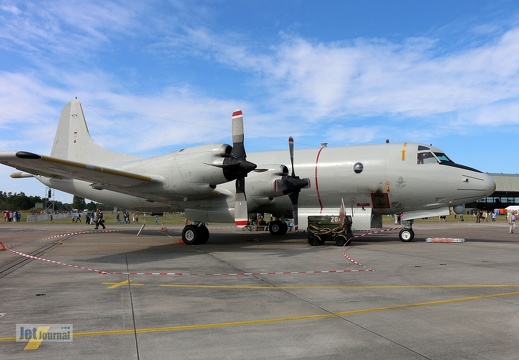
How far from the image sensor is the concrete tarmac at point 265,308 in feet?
15.6

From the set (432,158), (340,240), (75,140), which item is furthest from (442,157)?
(75,140)

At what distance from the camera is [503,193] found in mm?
88188

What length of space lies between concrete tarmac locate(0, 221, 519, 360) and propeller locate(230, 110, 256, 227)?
3293 millimetres

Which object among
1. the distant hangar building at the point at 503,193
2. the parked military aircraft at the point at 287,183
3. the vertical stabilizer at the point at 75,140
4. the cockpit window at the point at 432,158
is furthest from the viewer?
the distant hangar building at the point at 503,193

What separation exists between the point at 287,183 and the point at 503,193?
3475 inches

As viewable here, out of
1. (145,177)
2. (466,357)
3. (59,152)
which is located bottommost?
(466,357)

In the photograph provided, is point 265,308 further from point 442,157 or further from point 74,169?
point 442,157

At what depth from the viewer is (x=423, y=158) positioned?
1739 cm

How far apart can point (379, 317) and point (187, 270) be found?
19.6ft

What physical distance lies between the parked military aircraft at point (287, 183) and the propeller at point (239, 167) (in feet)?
0.12

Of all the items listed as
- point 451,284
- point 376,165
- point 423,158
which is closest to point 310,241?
point 376,165

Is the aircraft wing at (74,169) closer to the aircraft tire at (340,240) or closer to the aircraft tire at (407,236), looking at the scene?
the aircraft tire at (340,240)

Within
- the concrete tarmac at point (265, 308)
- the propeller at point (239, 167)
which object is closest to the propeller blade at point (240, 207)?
the propeller at point (239, 167)

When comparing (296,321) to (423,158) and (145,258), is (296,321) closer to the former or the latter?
(145,258)
